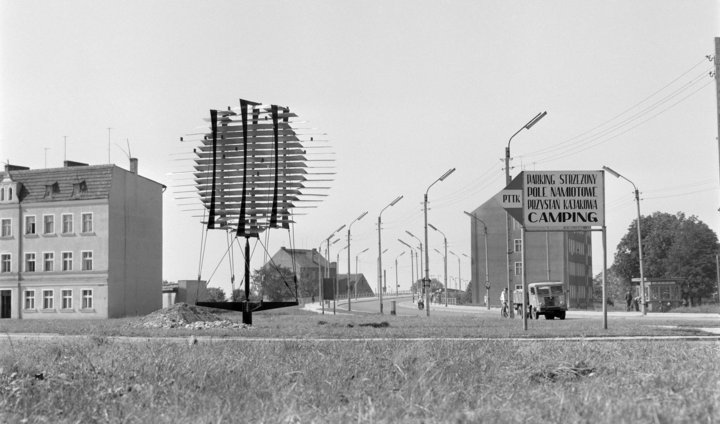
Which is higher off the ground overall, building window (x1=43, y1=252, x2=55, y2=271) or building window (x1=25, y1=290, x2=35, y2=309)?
building window (x1=43, y1=252, x2=55, y2=271)

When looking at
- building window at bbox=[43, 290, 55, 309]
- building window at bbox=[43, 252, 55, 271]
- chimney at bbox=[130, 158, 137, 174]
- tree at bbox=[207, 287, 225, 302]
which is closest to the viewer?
building window at bbox=[43, 290, 55, 309]

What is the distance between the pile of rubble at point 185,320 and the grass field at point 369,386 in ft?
73.2

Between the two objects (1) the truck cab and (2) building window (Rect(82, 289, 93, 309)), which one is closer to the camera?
(1) the truck cab

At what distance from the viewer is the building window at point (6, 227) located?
71.3 meters

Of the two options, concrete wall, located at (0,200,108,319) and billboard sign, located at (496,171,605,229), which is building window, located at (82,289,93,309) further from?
billboard sign, located at (496,171,605,229)

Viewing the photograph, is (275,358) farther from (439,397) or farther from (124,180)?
(124,180)

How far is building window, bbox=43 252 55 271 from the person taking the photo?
230 ft

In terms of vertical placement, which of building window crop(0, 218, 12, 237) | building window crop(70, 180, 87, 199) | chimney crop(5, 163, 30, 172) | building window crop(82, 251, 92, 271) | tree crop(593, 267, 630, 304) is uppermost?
chimney crop(5, 163, 30, 172)

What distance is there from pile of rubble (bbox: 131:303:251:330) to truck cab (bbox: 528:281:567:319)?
24.9m

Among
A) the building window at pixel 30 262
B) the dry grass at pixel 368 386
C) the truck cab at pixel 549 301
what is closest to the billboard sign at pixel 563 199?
the dry grass at pixel 368 386

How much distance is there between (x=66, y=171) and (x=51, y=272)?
8354 mm

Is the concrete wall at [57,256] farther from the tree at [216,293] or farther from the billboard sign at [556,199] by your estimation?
the billboard sign at [556,199]

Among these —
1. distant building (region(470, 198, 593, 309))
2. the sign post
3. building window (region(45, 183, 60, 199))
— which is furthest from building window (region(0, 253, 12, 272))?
distant building (region(470, 198, 593, 309))

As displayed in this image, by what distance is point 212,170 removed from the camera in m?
33.3
